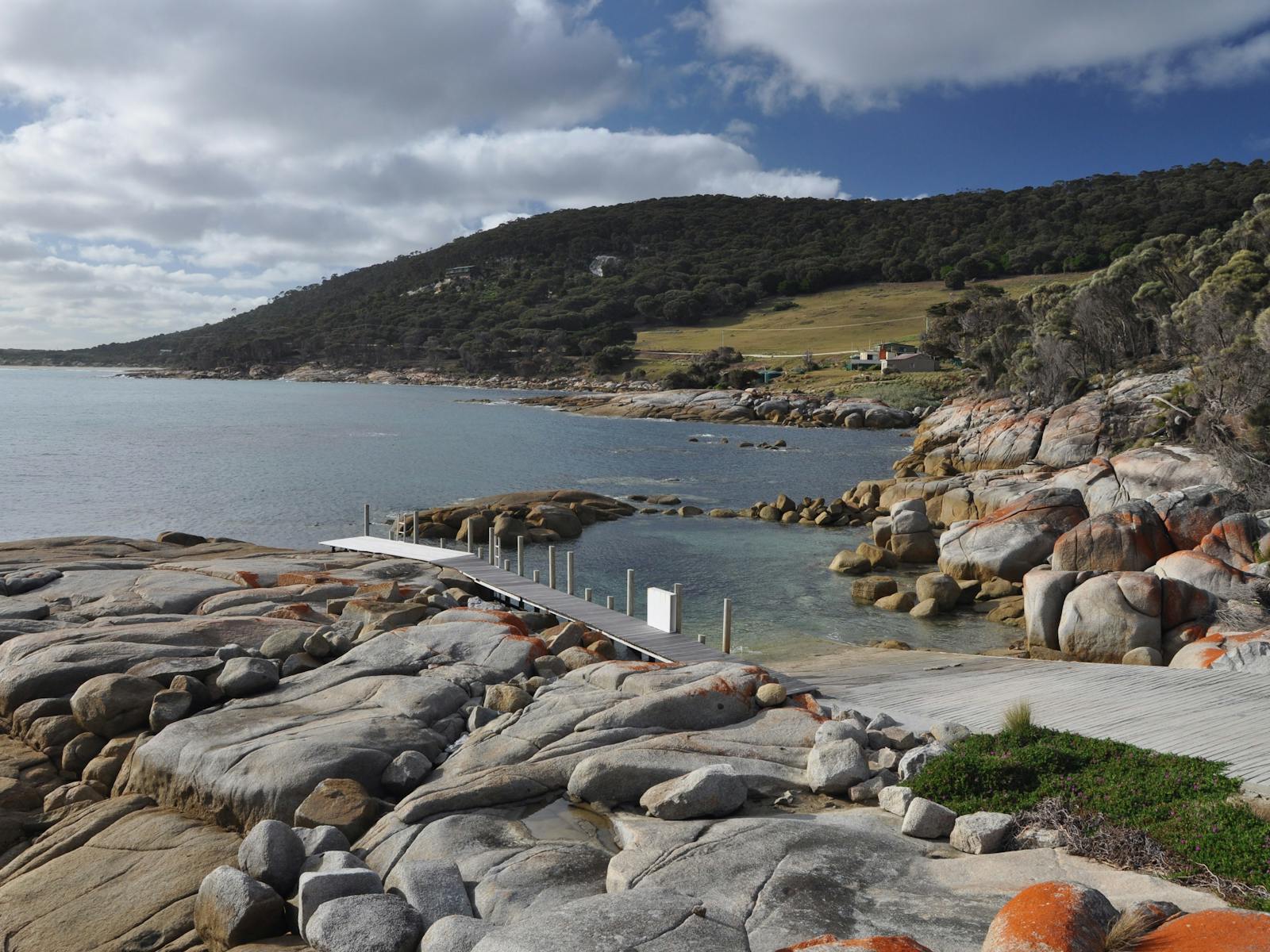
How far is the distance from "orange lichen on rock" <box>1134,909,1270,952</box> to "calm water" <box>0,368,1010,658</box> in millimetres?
Answer: 15633

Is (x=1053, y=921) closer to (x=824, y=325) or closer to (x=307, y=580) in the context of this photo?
(x=307, y=580)

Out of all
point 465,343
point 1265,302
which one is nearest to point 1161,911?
point 1265,302

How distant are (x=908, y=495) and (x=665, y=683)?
95.8 ft

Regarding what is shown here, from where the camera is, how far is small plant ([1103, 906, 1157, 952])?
215 inches

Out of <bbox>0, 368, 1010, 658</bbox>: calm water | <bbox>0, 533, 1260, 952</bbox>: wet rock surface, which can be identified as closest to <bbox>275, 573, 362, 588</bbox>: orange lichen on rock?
<bbox>0, 533, 1260, 952</bbox>: wet rock surface

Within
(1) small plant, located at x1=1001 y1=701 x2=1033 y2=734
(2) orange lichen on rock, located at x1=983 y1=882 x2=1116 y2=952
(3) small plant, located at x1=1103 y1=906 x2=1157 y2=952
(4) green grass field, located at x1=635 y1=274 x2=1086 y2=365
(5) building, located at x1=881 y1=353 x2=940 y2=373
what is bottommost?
(1) small plant, located at x1=1001 y1=701 x2=1033 y2=734

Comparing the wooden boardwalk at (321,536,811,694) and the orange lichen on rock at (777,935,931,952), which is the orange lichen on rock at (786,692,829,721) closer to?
the wooden boardwalk at (321,536,811,694)

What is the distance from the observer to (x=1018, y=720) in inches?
415

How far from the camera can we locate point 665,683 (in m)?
12.5

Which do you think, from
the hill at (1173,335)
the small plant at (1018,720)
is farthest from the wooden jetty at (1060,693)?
the hill at (1173,335)

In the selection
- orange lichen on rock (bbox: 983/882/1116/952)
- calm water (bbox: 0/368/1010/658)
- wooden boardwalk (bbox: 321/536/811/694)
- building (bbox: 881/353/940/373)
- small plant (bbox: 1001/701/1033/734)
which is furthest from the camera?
building (bbox: 881/353/940/373)

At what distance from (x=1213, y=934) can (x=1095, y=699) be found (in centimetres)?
795

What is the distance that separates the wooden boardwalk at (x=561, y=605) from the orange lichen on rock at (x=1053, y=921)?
7.53 meters

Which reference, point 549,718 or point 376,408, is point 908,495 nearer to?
point 549,718
